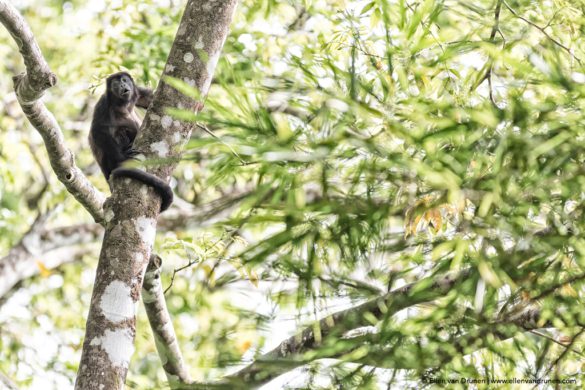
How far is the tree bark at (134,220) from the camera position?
220 centimetres

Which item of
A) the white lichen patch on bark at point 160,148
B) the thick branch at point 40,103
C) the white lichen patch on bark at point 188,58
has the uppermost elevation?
the thick branch at point 40,103

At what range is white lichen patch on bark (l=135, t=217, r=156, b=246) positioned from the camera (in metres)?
2.38

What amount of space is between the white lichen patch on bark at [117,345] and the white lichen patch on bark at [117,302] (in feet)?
0.15

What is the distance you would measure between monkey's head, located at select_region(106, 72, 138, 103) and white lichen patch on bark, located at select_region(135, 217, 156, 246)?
241 cm

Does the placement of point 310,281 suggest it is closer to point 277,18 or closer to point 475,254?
point 475,254

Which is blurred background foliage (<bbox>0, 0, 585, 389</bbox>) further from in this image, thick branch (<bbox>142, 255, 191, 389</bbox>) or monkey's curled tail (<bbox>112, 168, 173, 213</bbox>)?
thick branch (<bbox>142, 255, 191, 389</bbox>)

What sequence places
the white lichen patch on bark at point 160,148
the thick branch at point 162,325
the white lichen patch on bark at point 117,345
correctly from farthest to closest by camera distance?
the thick branch at point 162,325 → the white lichen patch on bark at point 160,148 → the white lichen patch on bark at point 117,345

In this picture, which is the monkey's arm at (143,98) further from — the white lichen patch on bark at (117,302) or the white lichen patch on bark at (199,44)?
the white lichen patch on bark at (117,302)

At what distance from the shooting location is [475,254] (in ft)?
5.35

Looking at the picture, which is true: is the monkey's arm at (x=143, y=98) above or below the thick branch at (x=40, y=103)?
above

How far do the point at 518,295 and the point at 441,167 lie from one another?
44cm

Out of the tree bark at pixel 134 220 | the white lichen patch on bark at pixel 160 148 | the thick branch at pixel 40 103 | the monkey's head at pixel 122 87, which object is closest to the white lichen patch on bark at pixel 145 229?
the tree bark at pixel 134 220

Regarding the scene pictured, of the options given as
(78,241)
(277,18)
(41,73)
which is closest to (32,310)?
(78,241)

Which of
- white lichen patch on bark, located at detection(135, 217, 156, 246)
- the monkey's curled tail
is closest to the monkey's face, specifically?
the monkey's curled tail
